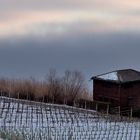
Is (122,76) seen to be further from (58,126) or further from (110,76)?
(58,126)

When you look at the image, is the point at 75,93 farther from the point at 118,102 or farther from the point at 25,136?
the point at 25,136

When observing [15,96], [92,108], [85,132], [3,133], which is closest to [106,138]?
[85,132]

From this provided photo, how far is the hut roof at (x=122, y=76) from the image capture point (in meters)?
26.1

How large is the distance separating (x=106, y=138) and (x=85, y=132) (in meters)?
1.40

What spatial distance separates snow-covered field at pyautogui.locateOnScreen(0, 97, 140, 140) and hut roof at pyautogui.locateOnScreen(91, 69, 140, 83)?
5.25 metres

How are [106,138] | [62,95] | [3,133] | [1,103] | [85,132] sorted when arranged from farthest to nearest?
[62,95] → [1,103] → [85,132] → [106,138] → [3,133]

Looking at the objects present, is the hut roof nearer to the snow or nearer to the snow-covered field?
the snow

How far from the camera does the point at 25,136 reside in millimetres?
10141

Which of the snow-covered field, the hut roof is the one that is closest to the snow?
the hut roof

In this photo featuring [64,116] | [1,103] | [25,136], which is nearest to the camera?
[25,136]

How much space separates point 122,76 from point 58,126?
473 inches

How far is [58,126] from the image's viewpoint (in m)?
14.9

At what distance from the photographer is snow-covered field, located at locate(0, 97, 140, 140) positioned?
1146 cm

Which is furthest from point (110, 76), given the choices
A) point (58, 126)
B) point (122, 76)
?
point (58, 126)
